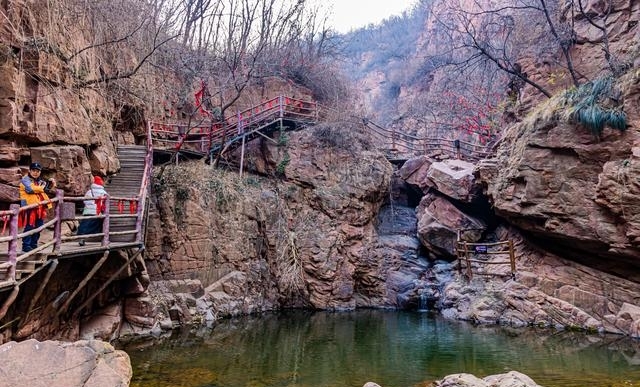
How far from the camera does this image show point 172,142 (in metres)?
16.4

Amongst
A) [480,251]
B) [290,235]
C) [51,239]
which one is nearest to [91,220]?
[51,239]

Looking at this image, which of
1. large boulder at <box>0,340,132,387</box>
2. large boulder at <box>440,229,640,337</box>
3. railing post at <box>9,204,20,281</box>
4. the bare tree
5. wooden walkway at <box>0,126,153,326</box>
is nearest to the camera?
large boulder at <box>0,340,132,387</box>

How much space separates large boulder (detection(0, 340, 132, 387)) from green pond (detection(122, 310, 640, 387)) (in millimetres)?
2834

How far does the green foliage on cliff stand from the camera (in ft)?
36.9

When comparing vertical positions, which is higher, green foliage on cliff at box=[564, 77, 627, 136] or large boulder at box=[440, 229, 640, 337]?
green foliage on cliff at box=[564, 77, 627, 136]

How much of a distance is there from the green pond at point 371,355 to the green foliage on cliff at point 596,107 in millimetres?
Answer: 5446

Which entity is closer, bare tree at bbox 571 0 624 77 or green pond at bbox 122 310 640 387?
green pond at bbox 122 310 640 387

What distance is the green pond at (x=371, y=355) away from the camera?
311 inches

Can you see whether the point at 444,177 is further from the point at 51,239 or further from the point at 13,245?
the point at 13,245

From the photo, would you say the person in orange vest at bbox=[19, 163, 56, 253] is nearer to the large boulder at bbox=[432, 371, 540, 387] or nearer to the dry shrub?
the large boulder at bbox=[432, 371, 540, 387]

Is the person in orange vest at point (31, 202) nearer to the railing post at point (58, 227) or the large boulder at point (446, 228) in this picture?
the railing post at point (58, 227)

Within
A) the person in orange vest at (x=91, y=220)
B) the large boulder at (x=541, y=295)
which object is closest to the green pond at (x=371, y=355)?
the large boulder at (x=541, y=295)

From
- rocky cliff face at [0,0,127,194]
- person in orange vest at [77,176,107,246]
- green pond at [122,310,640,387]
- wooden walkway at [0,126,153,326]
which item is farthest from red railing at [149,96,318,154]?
green pond at [122,310,640,387]

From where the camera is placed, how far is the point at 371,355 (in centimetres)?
984
